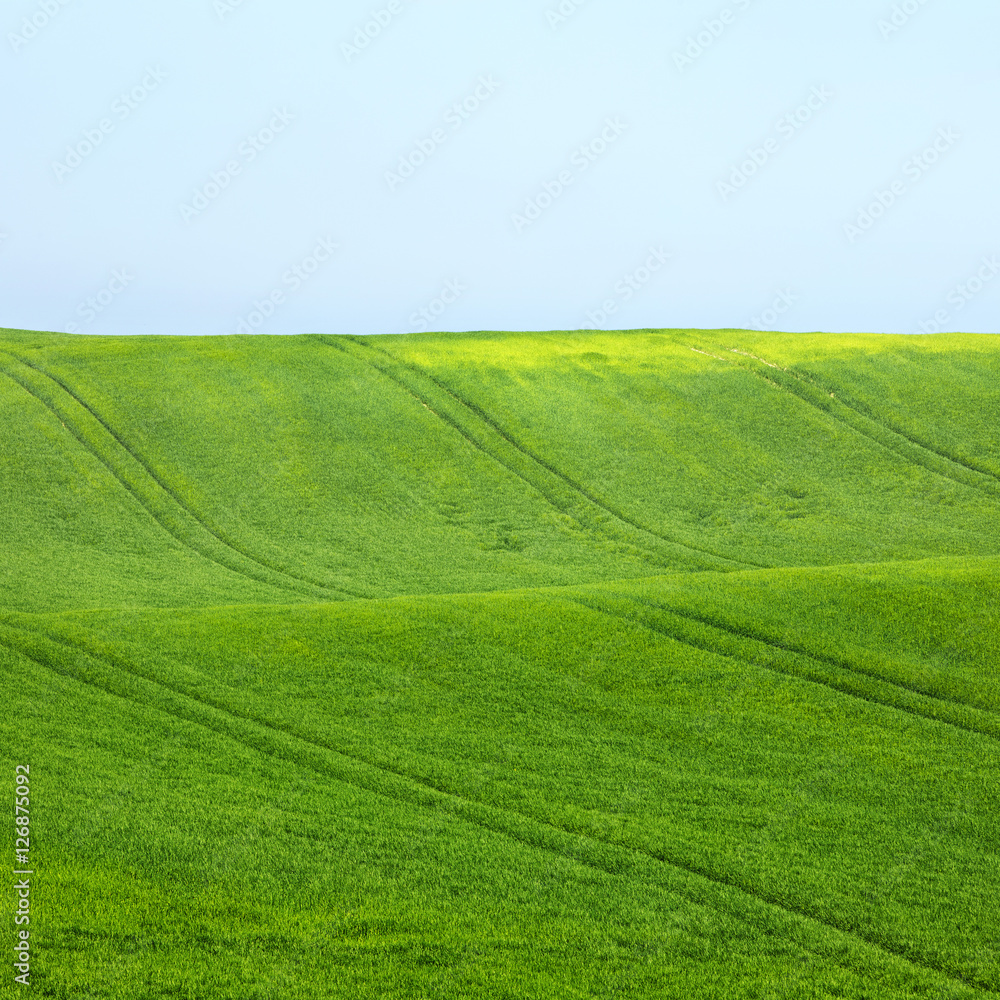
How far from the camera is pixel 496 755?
60.7ft

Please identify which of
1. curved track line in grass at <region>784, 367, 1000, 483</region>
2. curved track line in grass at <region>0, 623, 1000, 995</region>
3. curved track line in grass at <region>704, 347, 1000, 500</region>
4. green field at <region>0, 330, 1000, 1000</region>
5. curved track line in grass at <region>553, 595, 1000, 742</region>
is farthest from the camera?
curved track line in grass at <region>784, 367, 1000, 483</region>

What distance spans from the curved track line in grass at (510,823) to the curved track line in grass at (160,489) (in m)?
12.2

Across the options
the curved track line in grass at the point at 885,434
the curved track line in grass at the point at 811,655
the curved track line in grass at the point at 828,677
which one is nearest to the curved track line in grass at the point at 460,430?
the curved track line in grass at the point at 811,655

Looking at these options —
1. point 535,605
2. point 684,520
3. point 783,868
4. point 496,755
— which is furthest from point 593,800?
point 684,520

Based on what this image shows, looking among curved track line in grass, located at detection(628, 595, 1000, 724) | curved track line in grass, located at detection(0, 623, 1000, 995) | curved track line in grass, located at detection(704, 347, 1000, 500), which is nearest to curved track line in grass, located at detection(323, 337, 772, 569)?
curved track line in grass, located at detection(628, 595, 1000, 724)

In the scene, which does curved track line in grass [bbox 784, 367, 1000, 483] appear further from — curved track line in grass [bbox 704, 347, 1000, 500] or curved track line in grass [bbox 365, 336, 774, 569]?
curved track line in grass [bbox 365, 336, 774, 569]

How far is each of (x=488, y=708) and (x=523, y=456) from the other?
28183 millimetres

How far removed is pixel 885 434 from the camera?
50844mm

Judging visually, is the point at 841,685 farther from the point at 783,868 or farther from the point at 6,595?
the point at 6,595

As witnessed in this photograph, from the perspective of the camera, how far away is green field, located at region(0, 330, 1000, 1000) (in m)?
12.2

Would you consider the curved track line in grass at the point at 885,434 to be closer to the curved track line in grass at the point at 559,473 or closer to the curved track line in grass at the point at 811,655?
the curved track line in grass at the point at 559,473

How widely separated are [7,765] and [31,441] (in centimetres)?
3226

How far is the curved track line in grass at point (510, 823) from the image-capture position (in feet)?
42.5

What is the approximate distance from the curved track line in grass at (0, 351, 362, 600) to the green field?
227 mm
